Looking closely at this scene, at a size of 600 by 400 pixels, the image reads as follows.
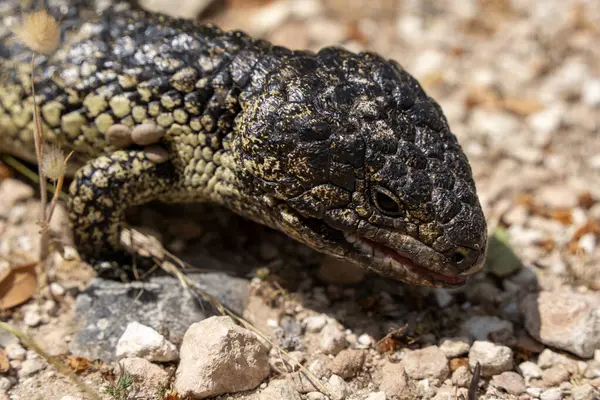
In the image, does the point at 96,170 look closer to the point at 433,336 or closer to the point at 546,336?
the point at 433,336

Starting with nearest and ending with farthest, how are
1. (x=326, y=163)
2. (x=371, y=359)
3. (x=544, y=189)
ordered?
(x=326, y=163)
(x=371, y=359)
(x=544, y=189)

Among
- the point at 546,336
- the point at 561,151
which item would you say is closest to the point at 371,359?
the point at 546,336

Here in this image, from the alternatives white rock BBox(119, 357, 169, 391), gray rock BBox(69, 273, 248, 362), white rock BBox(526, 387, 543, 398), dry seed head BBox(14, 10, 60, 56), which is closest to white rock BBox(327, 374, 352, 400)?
gray rock BBox(69, 273, 248, 362)

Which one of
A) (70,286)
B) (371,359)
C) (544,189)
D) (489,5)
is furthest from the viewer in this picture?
(489,5)

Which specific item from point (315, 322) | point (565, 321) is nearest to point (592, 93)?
point (565, 321)

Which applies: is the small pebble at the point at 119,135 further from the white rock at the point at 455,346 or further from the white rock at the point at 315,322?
the white rock at the point at 455,346

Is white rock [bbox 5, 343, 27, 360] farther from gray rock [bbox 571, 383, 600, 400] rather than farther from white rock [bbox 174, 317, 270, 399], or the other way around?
gray rock [bbox 571, 383, 600, 400]
